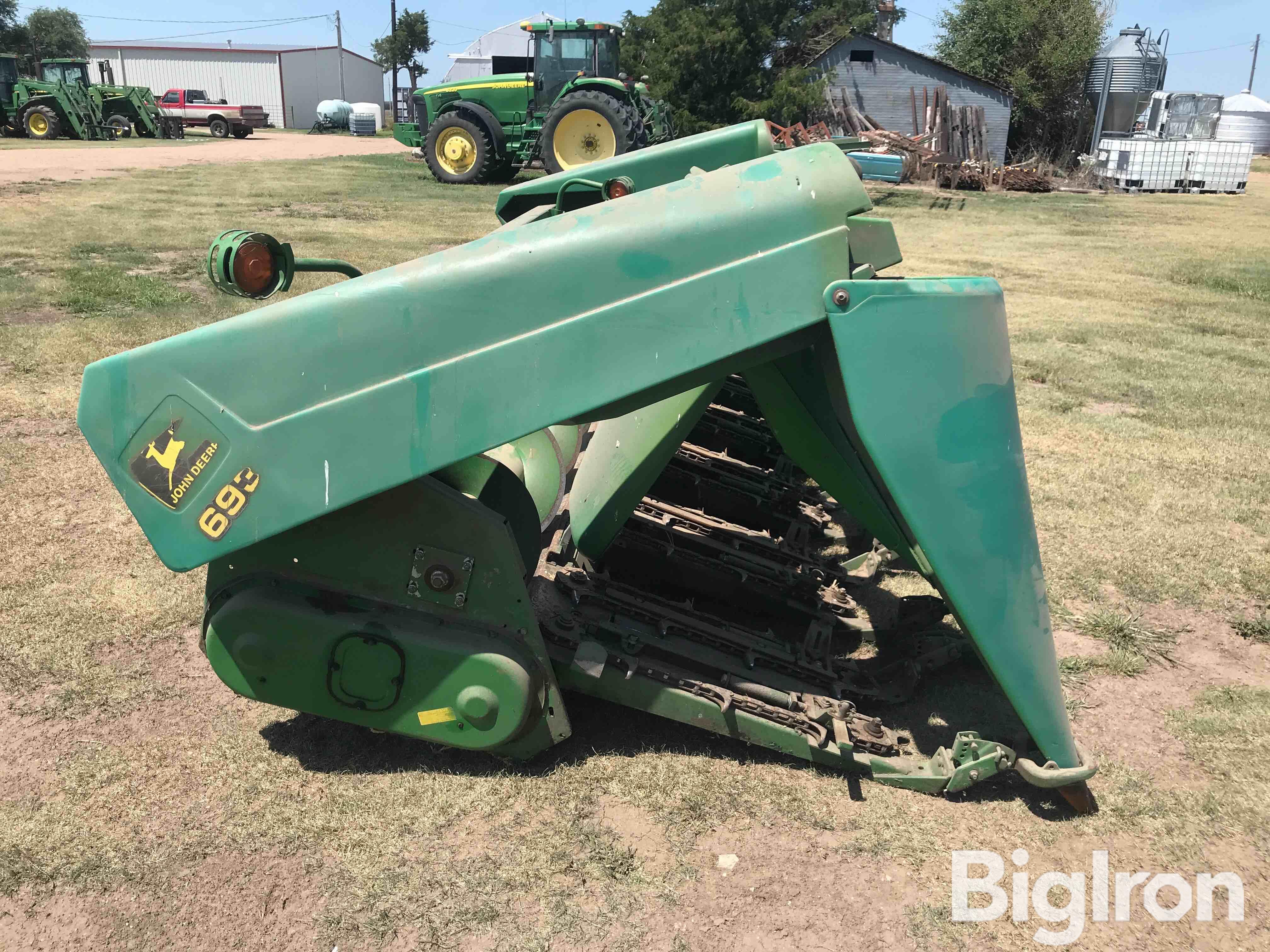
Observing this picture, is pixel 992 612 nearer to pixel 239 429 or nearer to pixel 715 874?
pixel 715 874

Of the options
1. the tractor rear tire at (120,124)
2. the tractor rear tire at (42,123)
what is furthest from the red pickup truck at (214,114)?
the tractor rear tire at (42,123)

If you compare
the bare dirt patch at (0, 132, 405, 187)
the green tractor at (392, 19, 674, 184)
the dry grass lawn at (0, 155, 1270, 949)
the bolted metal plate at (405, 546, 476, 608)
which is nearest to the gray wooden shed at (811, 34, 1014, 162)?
the green tractor at (392, 19, 674, 184)

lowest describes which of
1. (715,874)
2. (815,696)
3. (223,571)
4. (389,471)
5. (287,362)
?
(715,874)

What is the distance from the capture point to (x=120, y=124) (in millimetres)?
27609

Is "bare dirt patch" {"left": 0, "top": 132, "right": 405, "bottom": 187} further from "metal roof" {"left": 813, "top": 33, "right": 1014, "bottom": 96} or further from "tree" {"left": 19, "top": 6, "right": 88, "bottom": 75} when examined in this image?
"tree" {"left": 19, "top": 6, "right": 88, "bottom": 75}

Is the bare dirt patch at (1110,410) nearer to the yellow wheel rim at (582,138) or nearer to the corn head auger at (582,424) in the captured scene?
the corn head auger at (582,424)

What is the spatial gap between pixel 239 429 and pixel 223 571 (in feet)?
1.81

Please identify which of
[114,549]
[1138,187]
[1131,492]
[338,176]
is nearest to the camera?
[114,549]

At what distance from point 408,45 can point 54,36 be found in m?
19.5

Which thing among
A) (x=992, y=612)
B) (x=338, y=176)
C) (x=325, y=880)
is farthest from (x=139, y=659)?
(x=338, y=176)

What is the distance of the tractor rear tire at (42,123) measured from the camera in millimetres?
25516

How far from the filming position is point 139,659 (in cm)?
317

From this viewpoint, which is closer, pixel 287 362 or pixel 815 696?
pixel 287 362

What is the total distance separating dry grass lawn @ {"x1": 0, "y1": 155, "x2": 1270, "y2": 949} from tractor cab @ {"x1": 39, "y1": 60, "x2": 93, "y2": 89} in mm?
26709
